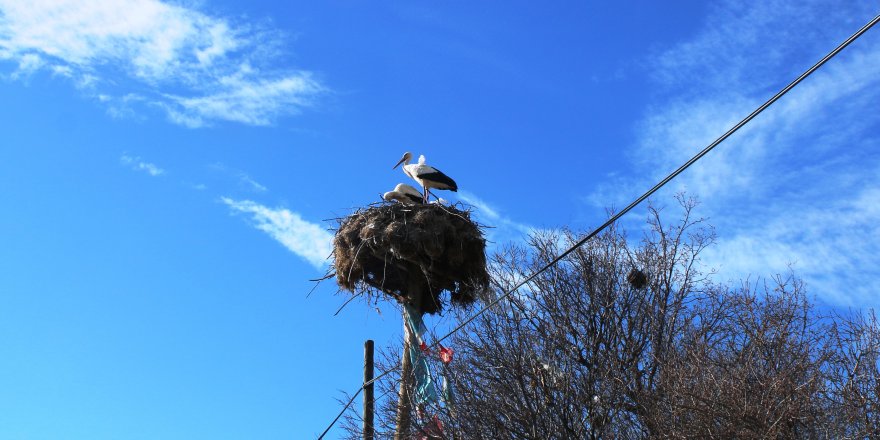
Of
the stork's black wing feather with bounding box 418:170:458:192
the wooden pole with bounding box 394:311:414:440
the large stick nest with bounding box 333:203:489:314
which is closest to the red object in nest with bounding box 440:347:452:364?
the wooden pole with bounding box 394:311:414:440

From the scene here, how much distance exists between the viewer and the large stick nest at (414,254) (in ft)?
46.6

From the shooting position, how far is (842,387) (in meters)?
11.7

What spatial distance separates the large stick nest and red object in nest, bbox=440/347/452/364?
1361mm

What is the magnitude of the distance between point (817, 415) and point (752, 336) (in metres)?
2.84

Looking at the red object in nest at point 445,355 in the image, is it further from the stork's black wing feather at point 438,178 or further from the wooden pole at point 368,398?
the stork's black wing feather at point 438,178

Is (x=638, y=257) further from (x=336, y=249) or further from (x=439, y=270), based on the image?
(x=336, y=249)

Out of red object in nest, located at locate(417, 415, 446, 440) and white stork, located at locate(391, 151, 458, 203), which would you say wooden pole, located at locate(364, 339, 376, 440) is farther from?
white stork, located at locate(391, 151, 458, 203)

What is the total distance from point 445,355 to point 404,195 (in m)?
2.67

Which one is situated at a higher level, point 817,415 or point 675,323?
point 675,323

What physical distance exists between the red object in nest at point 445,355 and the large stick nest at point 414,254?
4.47 ft

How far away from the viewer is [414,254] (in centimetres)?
1421

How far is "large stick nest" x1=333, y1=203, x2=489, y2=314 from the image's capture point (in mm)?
14203

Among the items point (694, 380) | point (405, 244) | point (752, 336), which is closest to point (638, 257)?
point (752, 336)

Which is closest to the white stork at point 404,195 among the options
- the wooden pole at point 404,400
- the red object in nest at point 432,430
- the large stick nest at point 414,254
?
the large stick nest at point 414,254
